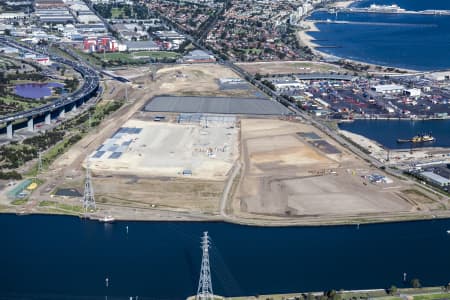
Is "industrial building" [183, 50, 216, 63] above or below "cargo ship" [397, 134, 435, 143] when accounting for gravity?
above

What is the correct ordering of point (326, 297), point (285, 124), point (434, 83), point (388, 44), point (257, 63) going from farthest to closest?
point (388, 44), point (257, 63), point (434, 83), point (285, 124), point (326, 297)

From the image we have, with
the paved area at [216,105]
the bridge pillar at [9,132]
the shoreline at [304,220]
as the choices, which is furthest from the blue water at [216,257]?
the paved area at [216,105]

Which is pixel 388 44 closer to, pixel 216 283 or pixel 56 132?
pixel 56 132

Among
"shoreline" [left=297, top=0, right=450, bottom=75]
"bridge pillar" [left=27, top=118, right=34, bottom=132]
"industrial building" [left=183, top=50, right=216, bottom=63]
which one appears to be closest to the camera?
"bridge pillar" [left=27, top=118, right=34, bottom=132]

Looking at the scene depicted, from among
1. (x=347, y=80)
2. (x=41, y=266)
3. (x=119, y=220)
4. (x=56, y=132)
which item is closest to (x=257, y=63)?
(x=347, y=80)

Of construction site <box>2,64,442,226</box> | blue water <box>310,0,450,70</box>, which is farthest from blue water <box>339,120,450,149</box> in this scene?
blue water <box>310,0,450,70</box>

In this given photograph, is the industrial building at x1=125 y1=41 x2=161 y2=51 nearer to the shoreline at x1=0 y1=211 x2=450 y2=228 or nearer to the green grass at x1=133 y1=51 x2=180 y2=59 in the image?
the green grass at x1=133 y1=51 x2=180 y2=59

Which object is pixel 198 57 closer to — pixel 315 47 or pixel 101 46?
pixel 101 46
